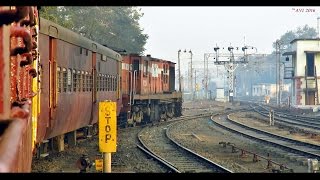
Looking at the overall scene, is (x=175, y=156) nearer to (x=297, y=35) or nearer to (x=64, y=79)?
(x=64, y=79)

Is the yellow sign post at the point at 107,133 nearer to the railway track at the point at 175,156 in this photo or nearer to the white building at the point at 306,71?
the railway track at the point at 175,156

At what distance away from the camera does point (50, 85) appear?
10781 mm

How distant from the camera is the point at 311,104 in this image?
5650 centimetres

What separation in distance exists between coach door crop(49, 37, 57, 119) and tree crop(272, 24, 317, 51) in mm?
128889

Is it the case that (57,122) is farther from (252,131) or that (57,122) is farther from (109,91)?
(252,131)

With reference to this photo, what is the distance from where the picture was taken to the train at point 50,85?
2.74m

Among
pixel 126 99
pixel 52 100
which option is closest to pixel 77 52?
pixel 52 100

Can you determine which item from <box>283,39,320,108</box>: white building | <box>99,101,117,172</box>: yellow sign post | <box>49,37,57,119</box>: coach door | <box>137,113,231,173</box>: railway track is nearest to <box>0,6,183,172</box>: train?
<box>49,37,57,119</box>: coach door

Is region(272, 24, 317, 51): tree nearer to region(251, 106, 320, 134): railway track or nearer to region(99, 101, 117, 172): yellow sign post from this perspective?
region(251, 106, 320, 134): railway track

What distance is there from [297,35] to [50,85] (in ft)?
455

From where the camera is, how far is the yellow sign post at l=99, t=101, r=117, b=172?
9.09 meters

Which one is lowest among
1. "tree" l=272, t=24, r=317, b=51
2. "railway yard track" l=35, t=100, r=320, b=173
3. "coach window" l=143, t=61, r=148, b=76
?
"railway yard track" l=35, t=100, r=320, b=173

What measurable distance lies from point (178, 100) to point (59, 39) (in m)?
25.3

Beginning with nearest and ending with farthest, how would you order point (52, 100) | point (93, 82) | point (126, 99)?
point (52, 100)
point (93, 82)
point (126, 99)
